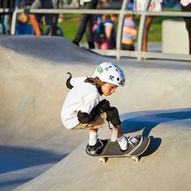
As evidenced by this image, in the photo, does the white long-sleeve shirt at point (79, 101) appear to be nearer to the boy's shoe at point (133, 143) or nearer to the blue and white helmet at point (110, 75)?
the blue and white helmet at point (110, 75)

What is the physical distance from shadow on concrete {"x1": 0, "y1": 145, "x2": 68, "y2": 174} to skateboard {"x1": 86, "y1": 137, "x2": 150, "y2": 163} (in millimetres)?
1926

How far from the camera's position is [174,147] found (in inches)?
187

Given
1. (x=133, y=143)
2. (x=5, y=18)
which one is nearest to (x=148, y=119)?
(x=133, y=143)

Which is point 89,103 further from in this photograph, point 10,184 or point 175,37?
point 175,37

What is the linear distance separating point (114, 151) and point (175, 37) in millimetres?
10852

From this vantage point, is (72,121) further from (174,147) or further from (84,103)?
(174,147)

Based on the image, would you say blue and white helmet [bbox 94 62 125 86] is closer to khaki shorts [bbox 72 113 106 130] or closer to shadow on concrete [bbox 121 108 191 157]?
khaki shorts [bbox 72 113 106 130]

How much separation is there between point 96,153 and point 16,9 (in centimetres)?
650

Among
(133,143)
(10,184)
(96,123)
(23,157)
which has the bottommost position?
(23,157)

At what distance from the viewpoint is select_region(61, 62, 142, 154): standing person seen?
477 centimetres

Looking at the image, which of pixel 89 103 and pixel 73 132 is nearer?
pixel 89 103

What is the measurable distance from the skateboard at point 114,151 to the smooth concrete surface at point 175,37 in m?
10.3

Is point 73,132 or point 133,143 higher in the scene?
point 133,143

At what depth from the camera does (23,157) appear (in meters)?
7.07
